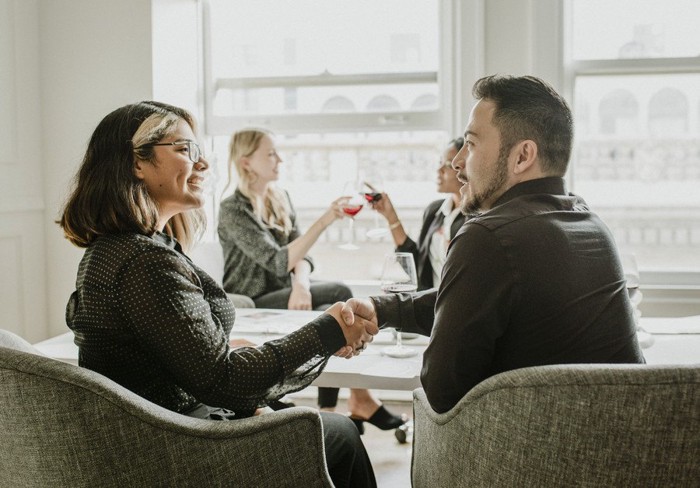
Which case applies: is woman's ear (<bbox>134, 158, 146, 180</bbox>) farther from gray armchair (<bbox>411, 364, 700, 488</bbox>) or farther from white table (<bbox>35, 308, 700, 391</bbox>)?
gray armchair (<bbox>411, 364, 700, 488</bbox>)

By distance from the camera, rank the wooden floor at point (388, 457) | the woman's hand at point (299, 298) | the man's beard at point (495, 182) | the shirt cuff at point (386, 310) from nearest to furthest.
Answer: the man's beard at point (495, 182) → the shirt cuff at point (386, 310) → the wooden floor at point (388, 457) → the woman's hand at point (299, 298)

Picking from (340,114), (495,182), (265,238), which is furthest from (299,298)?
(495,182)

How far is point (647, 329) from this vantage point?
2289 millimetres

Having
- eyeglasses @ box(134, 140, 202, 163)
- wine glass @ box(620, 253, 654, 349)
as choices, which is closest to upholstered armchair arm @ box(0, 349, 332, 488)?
eyeglasses @ box(134, 140, 202, 163)

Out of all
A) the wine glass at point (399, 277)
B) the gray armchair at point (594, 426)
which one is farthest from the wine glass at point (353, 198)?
the gray armchair at point (594, 426)

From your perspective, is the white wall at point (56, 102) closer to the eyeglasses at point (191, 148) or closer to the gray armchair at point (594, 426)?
the eyeglasses at point (191, 148)

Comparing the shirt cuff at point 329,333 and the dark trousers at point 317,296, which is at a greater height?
the shirt cuff at point 329,333

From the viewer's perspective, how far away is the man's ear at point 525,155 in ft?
5.16

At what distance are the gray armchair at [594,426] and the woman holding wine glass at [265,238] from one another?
2.22 metres

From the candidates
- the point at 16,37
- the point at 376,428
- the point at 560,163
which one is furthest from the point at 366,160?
the point at 560,163

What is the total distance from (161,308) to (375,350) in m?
0.86

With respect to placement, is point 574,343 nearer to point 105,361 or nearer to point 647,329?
point 105,361

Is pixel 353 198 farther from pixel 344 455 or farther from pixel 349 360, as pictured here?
pixel 344 455

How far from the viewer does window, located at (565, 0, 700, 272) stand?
11.9 feet
